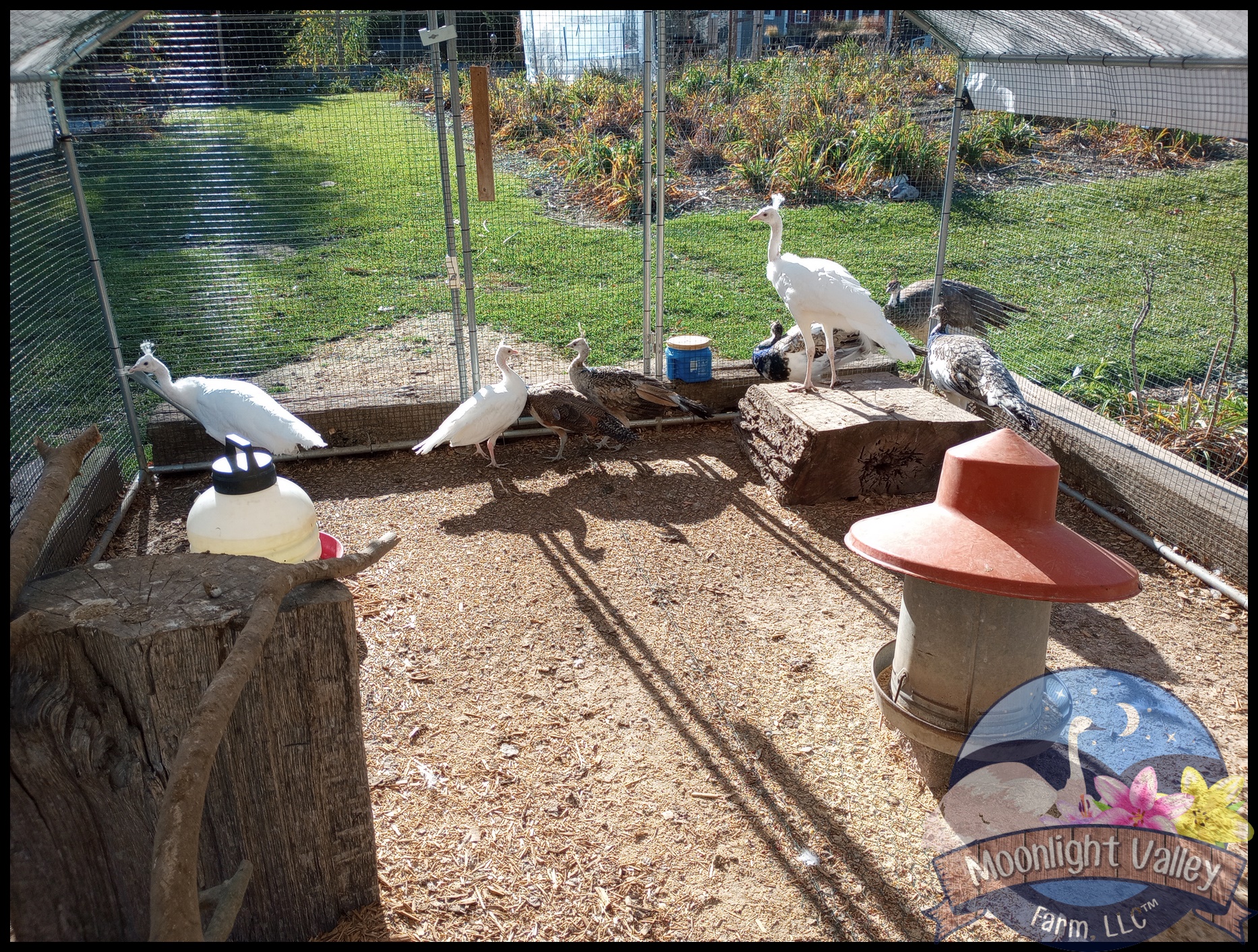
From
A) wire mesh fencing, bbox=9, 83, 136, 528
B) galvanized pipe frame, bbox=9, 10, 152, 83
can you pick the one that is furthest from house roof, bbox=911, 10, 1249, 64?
wire mesh fencing, bbox=9, 83, 136, 528

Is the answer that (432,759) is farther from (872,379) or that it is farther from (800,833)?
(872,379)

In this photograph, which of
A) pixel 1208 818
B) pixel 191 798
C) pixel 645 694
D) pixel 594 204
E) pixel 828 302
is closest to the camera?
pixel 191 798

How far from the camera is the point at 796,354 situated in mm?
7035

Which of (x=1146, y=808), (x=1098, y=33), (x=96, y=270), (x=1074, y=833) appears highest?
(x=1098, y=33)

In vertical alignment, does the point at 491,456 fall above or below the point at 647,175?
below

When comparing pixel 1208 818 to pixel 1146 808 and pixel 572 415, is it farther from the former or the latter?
pixel 572 415

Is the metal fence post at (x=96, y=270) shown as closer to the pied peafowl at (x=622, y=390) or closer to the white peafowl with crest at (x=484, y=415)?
the white peafowl with crest at (x=484, y=415)

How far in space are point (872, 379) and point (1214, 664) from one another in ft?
10.6

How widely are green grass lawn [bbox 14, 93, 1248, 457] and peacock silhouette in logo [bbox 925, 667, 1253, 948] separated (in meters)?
4.95

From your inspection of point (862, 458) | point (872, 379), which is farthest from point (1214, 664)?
point (872, 379)

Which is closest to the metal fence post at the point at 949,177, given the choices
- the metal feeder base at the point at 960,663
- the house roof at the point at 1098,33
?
the house roof at the point at 1098,33

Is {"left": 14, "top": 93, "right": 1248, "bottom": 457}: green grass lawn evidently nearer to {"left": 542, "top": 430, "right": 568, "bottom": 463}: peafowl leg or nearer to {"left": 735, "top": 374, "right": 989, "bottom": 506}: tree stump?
{"left": 542, "top": 430, "right": 568, "bottom": 463}: peafowl leg

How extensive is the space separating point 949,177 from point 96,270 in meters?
6.03

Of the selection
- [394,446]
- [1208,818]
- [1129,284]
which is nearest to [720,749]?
[1208,818]
